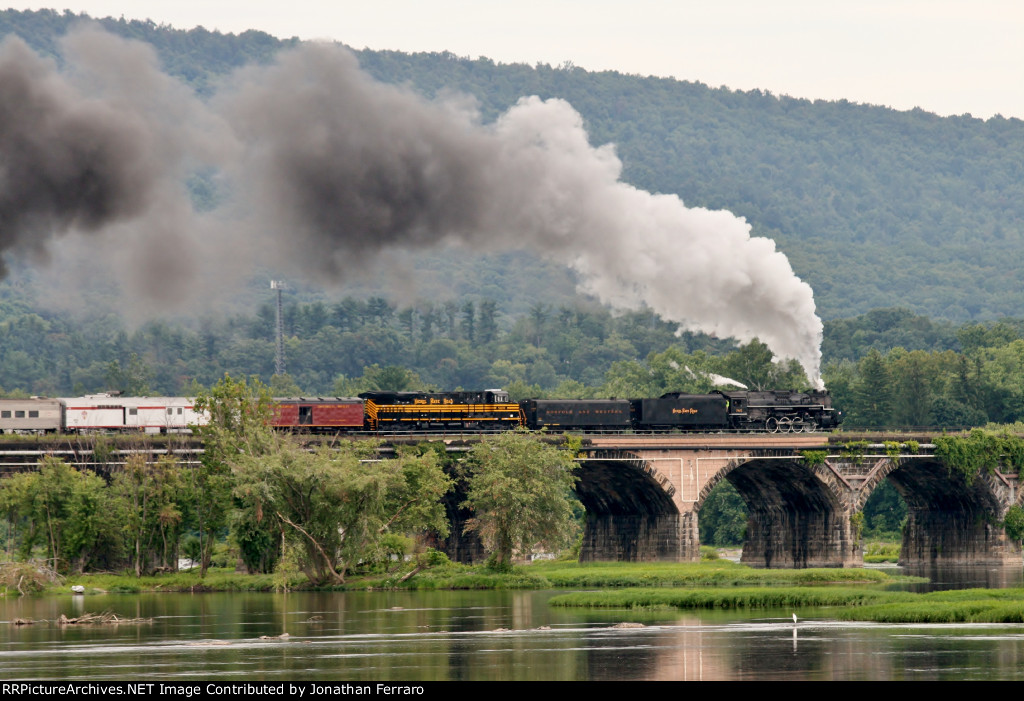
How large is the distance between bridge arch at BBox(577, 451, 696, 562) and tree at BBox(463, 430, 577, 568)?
11.2 meters

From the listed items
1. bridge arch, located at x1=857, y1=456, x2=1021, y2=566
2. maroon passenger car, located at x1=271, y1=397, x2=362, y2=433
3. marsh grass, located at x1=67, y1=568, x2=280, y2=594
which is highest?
maroon passenger car, located at x1=271, y1=397, x2=362, y2=433

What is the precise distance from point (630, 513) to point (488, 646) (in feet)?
213

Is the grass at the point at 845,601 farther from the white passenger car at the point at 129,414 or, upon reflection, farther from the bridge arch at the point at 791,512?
the white passenger car at the point at 129,414

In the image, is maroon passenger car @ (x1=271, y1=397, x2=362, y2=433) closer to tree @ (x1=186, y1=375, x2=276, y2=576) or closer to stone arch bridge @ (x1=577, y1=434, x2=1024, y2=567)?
tree @ (x1=186, y1=375, x2=276, y2=576)

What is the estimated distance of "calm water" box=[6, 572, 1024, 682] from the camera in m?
55.5

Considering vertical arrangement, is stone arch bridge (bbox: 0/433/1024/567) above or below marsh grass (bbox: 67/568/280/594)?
above

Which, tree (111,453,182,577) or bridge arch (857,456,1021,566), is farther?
bridge arch (857,456,1021,566)

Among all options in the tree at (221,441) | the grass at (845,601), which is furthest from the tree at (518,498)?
the tree at (221,441)

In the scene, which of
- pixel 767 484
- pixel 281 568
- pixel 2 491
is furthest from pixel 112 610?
pixel 767 484

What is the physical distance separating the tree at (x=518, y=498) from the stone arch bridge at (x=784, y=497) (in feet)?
35.2

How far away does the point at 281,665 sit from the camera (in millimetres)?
58688

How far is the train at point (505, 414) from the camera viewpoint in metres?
123

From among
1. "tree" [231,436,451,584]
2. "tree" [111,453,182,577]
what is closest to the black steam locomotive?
"tree" [231,436,451,584]

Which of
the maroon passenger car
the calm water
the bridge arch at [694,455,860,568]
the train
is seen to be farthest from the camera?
the bridge arch at [694,455,860,568]
